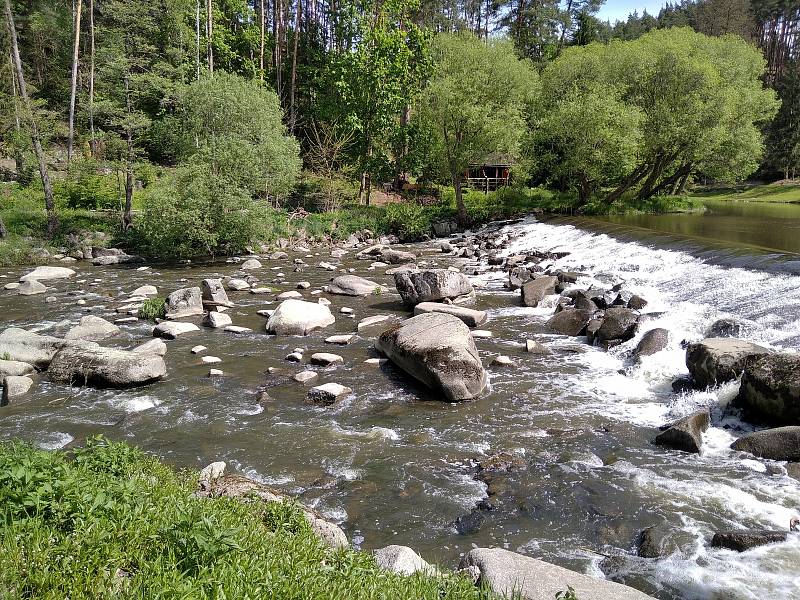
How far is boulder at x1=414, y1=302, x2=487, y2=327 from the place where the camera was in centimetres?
1576

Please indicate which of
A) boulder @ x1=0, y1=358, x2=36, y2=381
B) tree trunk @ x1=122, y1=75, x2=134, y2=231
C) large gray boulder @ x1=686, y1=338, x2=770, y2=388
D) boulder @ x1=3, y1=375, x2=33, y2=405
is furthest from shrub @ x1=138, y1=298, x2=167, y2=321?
tree trunk @ x1=122, y1=75, x2=134, y2=231

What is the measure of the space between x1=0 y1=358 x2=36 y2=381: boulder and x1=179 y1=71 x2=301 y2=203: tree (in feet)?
58.9

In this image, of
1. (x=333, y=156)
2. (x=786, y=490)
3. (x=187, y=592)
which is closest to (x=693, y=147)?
(x=333, y=156)

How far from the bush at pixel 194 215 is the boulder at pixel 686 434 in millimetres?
23939

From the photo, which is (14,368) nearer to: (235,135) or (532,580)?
(532,580)

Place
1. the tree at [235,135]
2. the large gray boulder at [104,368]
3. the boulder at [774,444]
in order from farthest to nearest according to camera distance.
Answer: the tree at [235,135]
the large gray boulder at [104,368]
the boulder at [774,444]

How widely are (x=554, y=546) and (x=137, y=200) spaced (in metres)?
36.3

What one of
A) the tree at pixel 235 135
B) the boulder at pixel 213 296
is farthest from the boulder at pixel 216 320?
the tree at pixel 235 135

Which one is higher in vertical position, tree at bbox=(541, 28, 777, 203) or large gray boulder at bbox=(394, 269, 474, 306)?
tree at bbox=(541, 28, 777, 203)

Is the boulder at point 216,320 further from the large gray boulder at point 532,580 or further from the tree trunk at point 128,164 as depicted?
the tree trunk at point 128,164

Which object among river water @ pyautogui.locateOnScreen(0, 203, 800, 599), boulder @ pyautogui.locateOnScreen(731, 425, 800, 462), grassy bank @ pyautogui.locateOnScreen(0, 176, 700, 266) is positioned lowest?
river water @ pyautogui.locateOnScreen(0, 203, 800, 599)

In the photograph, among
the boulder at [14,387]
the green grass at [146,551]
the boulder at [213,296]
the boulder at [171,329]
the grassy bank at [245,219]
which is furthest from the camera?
the grassy bank at [245,219]

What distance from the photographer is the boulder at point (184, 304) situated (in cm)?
1692

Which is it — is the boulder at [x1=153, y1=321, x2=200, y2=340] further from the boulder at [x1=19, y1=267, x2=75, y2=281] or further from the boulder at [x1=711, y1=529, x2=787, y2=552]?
the boulder at [x1=711, y1=529, x2=787, y2=552]
